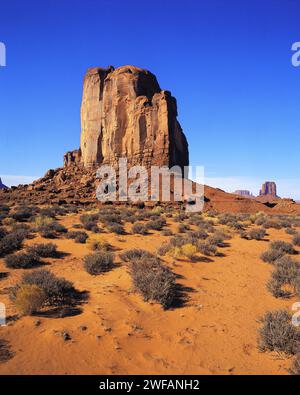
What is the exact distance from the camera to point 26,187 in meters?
49.3

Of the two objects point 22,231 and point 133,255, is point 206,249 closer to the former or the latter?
point 133,255

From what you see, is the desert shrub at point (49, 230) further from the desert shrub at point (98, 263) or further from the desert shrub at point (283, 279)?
the desert shrub at point (283, 279)

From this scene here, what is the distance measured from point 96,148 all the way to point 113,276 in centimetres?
4517

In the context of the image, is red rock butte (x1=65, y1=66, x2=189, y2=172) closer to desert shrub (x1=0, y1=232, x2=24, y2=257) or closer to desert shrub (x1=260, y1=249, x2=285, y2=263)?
desert shrub (x1=260, y1=249, x2=285, y2=263)

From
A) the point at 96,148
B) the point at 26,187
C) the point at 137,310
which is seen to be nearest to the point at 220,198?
the point at 96,148

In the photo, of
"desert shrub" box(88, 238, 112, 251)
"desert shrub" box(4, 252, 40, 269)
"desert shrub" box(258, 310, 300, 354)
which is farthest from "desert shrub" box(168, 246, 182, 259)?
"desert shrub" box(258, 310, 300, 354)

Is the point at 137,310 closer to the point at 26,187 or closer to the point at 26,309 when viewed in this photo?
the point at 26,309

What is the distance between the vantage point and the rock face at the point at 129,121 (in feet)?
143

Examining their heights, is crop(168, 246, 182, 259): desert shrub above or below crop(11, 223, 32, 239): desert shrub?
below

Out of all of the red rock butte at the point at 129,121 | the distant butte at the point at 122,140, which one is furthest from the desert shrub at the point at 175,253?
the red rock butte at the point at 129,121

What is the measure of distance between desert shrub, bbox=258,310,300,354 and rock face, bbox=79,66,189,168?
125 feet

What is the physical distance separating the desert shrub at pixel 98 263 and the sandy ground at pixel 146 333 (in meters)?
0.25

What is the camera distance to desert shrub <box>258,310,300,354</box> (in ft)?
14.9

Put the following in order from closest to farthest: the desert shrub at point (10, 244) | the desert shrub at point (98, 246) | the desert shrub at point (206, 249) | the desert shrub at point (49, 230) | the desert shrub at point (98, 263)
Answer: the desert shrub at point (98, 263) → the desert shrub at point (10, 244) → the desert shrub at point (206, 249) → the desert shrub at point (98, 246) → the desert shrub at point (49, 230)
